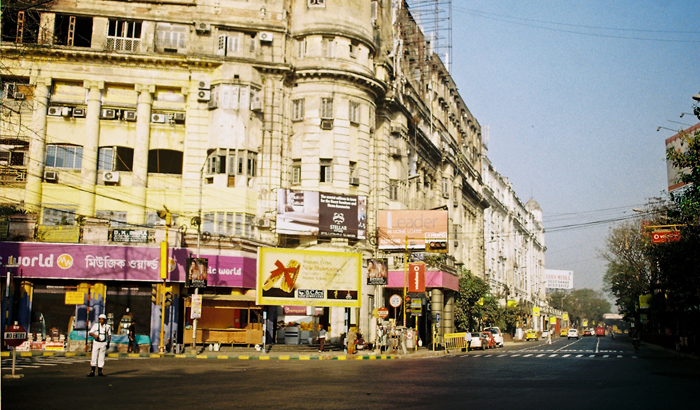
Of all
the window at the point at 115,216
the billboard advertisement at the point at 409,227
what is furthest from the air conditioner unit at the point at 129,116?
the billboard advertisement at the point at 409,227

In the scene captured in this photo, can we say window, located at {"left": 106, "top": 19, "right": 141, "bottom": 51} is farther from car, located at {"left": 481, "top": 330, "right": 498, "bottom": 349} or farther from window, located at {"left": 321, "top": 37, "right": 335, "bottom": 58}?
car, located at {"left": 481, "top": 330, "right": 498, "bottom": 349}

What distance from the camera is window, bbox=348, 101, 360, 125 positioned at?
1755 inches

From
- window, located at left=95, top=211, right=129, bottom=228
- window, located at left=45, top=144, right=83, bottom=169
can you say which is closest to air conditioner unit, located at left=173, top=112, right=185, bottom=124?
window, located at left=45, top=144, right=83, bottom=169

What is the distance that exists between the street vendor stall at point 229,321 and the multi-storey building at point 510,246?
42.3 m

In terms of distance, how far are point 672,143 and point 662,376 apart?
51814 mm

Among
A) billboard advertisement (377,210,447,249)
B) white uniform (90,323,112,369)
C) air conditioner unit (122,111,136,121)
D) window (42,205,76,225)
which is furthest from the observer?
billboard advertisement (377,210,447,249)

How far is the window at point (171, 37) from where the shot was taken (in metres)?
42.2

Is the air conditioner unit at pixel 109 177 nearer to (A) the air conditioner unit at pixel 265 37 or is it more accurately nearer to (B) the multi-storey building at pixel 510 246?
(A) the air conditioner unit at pixel 265 37

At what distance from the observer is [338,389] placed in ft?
55.7

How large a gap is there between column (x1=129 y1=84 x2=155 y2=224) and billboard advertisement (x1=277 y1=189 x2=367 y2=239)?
828 cm

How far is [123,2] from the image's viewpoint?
42125 mm

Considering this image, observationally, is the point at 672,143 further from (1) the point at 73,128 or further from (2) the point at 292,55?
(1) the point at 73,128

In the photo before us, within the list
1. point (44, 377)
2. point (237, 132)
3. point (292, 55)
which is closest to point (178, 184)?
point (237, 132)

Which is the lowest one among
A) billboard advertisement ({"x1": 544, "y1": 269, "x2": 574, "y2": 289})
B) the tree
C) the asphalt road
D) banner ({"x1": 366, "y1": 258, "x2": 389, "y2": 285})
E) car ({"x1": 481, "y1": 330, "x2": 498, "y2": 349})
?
car ({"x1": 481, "y1": 330, "x2": 498, "y2": 349})
